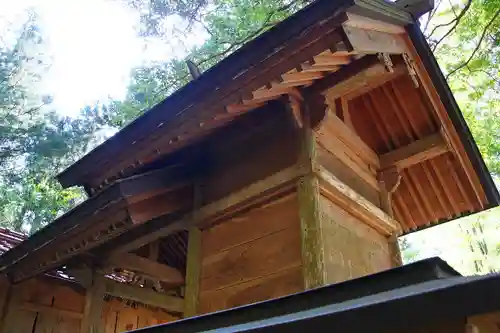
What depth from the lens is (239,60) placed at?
12.0 ft

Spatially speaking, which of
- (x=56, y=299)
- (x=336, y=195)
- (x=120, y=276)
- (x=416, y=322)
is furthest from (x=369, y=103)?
(x=56, y=299)

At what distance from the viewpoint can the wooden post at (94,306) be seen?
18.5ft

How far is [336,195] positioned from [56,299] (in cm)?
554

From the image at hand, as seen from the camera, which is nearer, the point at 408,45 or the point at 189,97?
the point at 189,97

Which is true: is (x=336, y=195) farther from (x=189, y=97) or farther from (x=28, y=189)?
(x=28, y=189)

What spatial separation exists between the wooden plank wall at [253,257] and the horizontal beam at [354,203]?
34 centimetres

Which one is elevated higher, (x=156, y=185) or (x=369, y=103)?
(x=369, y=103)

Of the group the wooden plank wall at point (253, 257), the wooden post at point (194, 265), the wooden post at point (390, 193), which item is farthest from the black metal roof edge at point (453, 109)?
the wooden post at point (194, 265)

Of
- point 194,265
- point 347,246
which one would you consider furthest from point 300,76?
point 194,265

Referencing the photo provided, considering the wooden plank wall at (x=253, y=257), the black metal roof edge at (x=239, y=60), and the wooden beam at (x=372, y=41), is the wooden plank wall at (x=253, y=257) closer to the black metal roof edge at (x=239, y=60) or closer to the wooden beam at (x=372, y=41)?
the black metal roof edge at (x=239, y=60)

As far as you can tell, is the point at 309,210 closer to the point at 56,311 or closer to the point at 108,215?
the point at 108,215

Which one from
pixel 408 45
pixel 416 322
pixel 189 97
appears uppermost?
pixel 408 45

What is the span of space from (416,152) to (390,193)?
1.91 ft

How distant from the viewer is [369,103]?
5.42 m
